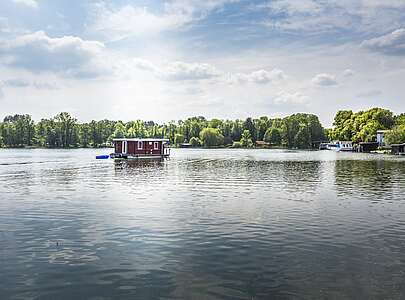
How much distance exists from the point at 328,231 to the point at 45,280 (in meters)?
14.5

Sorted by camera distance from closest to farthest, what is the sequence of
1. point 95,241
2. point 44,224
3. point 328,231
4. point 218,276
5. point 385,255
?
point 218,276 → point 385,255 → point 95,241 → point 328,231 → point 44,224

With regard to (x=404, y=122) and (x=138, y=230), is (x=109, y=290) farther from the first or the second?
(x=404, y=122)

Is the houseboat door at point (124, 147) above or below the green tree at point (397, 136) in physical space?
below

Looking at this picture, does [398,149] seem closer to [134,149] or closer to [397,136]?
[397,136]

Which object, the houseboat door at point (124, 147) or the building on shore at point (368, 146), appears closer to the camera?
the houseboat door at point (124, 147)

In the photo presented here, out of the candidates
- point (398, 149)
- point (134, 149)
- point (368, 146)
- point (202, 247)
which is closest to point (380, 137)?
point (368, 146)

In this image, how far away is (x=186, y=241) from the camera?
823 inches

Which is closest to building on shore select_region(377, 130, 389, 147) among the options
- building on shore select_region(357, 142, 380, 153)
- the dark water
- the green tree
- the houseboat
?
building on shore select_region(357, 142, 380, 153)

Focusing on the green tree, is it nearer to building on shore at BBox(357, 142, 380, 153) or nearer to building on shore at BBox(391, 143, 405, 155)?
building on shore at BBox(391, 143, 405, 155)

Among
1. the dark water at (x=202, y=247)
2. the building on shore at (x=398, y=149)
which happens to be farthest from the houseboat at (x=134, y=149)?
the building on shore at (x=398, y=149)

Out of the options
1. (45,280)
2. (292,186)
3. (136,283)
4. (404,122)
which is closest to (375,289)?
(136,283)

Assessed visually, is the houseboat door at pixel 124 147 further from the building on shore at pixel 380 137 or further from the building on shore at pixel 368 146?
the building on shore at pixel 380 137

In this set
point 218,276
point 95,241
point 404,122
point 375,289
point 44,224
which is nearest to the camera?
point 375,289

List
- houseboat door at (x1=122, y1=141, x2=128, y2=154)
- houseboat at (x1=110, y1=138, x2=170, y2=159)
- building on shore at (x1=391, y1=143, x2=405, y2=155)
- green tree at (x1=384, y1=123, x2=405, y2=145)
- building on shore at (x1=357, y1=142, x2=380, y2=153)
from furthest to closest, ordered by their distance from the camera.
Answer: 1. building on shore at (x1=357, y1=142, x2=380, y2=153)
2. green tree at (x1=384, y1=123, x2=405, y2=145)
3. building on shore at (x1=391, y1=143, x2=405, y2=155)
4. houseboat door at (x1=122, y1=141, x2=128, y2=154)
5. houseboat at (x1=110, y1=138, x2=170, y2=159)
